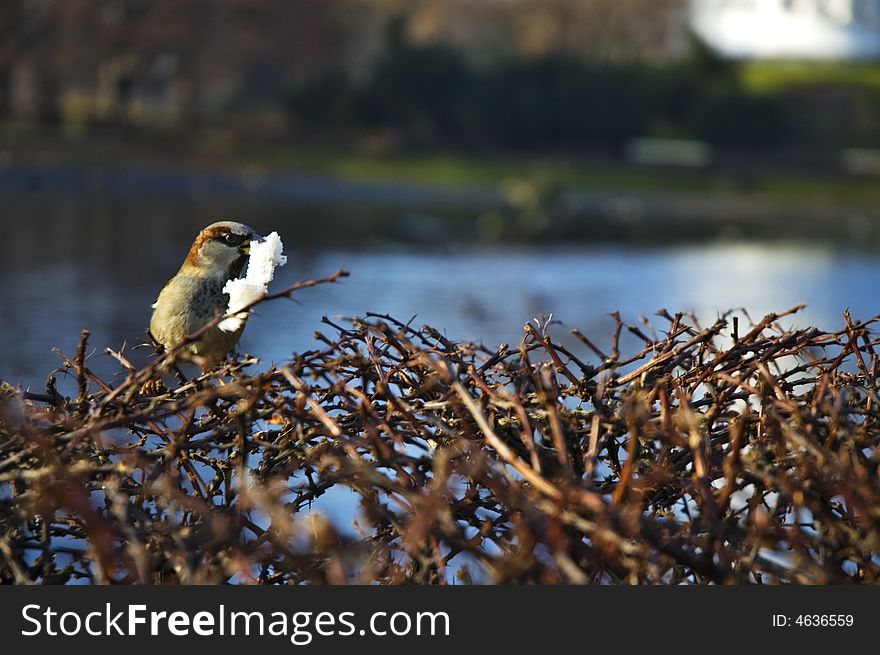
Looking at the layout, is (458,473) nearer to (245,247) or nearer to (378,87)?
(245,247)

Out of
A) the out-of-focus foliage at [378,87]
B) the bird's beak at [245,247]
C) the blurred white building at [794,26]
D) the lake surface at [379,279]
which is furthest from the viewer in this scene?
the blurred white building at [794,26]

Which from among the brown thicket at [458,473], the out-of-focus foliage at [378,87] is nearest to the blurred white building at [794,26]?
the out-of-focus foliage at [378,87]

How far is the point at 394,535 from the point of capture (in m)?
2.46

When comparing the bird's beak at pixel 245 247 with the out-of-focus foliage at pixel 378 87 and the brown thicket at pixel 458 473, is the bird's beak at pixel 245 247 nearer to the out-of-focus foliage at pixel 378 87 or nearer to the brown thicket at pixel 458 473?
the brown thicket at pixel 458 473

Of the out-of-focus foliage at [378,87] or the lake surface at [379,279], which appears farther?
the out-of-focus foliage at [378,87]

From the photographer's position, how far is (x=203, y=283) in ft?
9.91

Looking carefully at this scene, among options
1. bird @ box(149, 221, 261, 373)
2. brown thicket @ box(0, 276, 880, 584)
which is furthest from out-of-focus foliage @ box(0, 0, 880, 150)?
brown thicket @ box(0, 276, 880, 584)

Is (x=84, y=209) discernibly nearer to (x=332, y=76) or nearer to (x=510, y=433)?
(x=332, y=76)

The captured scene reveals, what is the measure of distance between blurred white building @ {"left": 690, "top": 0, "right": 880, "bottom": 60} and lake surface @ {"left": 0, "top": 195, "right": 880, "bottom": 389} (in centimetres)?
5132

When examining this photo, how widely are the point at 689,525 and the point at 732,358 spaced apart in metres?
0.60

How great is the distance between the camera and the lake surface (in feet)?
55.9

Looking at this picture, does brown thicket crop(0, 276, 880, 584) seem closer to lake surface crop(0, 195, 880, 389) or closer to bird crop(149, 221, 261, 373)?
bird crop(149, 221, 261, 373)

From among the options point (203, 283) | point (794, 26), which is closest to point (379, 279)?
point (203, 283)

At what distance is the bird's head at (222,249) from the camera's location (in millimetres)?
2973
